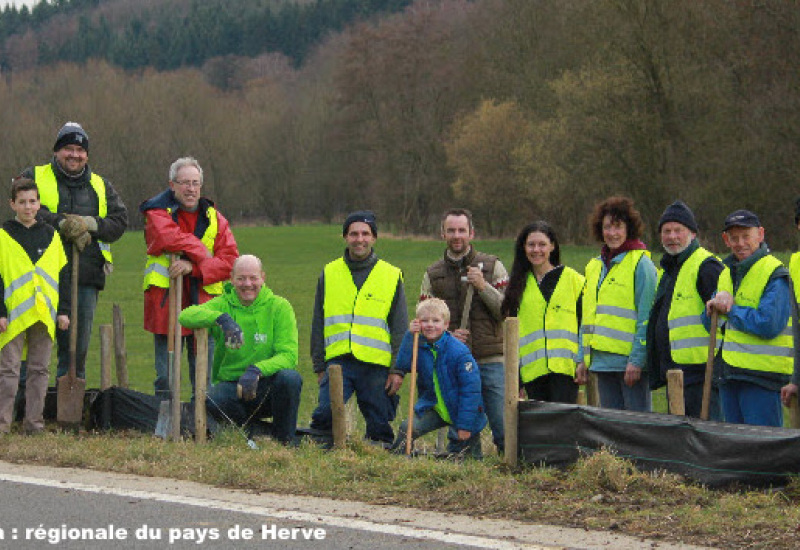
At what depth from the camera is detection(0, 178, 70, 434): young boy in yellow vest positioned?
10.3m

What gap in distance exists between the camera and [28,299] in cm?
1033

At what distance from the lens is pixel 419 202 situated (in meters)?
81.5

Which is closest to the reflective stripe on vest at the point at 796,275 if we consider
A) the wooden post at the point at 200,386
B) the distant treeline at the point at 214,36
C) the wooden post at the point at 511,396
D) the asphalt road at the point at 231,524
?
the wooden post at the point at 511,396

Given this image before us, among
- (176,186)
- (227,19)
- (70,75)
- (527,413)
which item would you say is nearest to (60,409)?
(176,186)

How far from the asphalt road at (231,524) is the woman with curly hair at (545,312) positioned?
2.44 meters

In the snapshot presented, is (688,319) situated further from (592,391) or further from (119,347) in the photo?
(119,347)

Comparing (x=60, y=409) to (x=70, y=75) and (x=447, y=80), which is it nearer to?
(x=447, y=80)

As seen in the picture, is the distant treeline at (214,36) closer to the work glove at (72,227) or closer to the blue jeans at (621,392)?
the work glove at (72,227)

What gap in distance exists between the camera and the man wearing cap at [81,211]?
1080cm

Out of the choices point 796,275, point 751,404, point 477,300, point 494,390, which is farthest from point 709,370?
point 477,300

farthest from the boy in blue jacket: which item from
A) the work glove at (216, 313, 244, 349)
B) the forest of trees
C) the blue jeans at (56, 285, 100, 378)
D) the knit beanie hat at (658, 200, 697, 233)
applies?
the forest of trees

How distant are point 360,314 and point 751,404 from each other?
3.01 metres

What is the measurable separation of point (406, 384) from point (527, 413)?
10.3 metres

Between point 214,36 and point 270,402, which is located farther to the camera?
point 214,36
